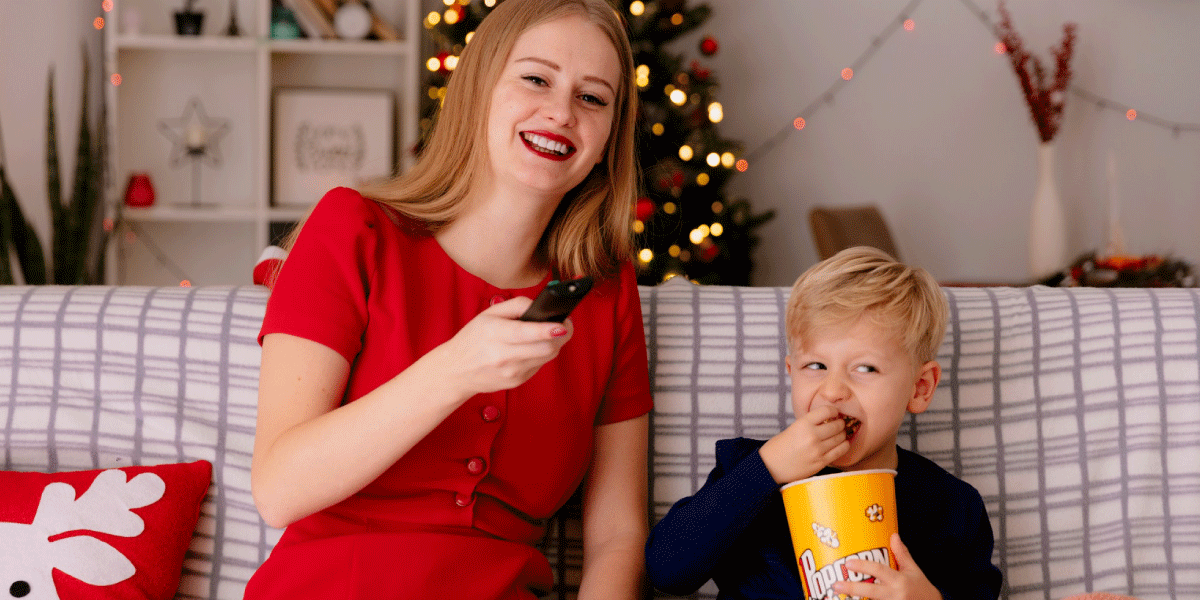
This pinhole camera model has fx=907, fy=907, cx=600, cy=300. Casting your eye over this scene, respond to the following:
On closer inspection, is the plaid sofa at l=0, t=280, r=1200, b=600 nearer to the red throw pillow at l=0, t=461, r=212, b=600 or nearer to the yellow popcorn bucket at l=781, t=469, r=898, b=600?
the red throw pillow at l=0, t=461, r=212, b=600

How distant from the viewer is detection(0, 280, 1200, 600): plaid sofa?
48.9 inches

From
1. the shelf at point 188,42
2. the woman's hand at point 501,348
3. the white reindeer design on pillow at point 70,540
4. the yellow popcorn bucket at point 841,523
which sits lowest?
the white reindeer design on pillow at point 70,540

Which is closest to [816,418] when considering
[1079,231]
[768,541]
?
[768,541]

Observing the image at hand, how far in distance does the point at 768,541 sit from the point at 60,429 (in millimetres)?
956

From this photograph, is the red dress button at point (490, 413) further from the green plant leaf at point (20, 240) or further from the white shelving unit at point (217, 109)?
the white shelving unit at point (217, 109)

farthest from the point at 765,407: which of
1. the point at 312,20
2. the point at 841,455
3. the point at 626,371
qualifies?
the point at 312,20

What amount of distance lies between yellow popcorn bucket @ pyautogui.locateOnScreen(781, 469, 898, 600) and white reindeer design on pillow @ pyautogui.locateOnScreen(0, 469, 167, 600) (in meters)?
0.82

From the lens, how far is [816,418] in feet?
3.08

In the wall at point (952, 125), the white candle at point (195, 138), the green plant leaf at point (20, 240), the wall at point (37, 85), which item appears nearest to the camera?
the green plant leaf at point (20, 240)

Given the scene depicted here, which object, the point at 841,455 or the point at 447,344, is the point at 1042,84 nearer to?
the point at 841,455

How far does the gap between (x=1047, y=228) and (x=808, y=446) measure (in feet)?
10.4

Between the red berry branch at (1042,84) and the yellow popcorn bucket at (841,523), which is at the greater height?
the red berry branch at (1042,84)

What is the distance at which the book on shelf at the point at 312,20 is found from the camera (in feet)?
11.1

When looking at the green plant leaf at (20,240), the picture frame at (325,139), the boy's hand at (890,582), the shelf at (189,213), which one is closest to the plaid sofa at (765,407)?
the boy's hand at (890,582)
